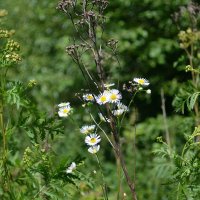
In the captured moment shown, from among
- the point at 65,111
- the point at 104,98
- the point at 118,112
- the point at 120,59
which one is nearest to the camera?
the point at 104,98

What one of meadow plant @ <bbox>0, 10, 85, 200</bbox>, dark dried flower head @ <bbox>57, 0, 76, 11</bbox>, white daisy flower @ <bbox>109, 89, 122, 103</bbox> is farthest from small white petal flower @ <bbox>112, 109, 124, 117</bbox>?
dark dried flower head @ <bbox>57, 0, 76, 11</bbox>

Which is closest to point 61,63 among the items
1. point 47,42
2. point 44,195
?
point 47,42

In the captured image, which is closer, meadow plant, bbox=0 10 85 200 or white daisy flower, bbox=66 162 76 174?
meadow plant, bbox=0 10 85 200

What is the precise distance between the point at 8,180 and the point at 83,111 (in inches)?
180

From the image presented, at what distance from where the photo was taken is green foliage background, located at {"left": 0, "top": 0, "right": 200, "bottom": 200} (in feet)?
21.5

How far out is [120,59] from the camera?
23.0 ft

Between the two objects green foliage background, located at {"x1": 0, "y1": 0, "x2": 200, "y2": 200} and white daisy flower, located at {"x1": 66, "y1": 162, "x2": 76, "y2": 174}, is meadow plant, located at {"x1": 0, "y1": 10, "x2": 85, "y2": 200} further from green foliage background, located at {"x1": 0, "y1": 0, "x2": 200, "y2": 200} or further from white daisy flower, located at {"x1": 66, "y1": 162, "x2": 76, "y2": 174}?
green foliage background, located at {"x1": 0, "y1": 0, "x2": 200, "y2": 200}

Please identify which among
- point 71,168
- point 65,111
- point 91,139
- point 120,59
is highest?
point 65,111

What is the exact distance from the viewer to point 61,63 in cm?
710

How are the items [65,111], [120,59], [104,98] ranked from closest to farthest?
[104,98]
[65,111]
[120,59]

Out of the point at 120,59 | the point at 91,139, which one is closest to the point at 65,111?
the point at 91,139

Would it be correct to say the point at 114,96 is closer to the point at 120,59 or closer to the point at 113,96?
the point at 113,96

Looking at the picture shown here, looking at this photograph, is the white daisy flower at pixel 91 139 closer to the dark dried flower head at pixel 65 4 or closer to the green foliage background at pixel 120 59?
the dark dried flower head at pixel 65 4

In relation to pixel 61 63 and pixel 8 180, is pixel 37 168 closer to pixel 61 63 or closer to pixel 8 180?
pixel 8 180
